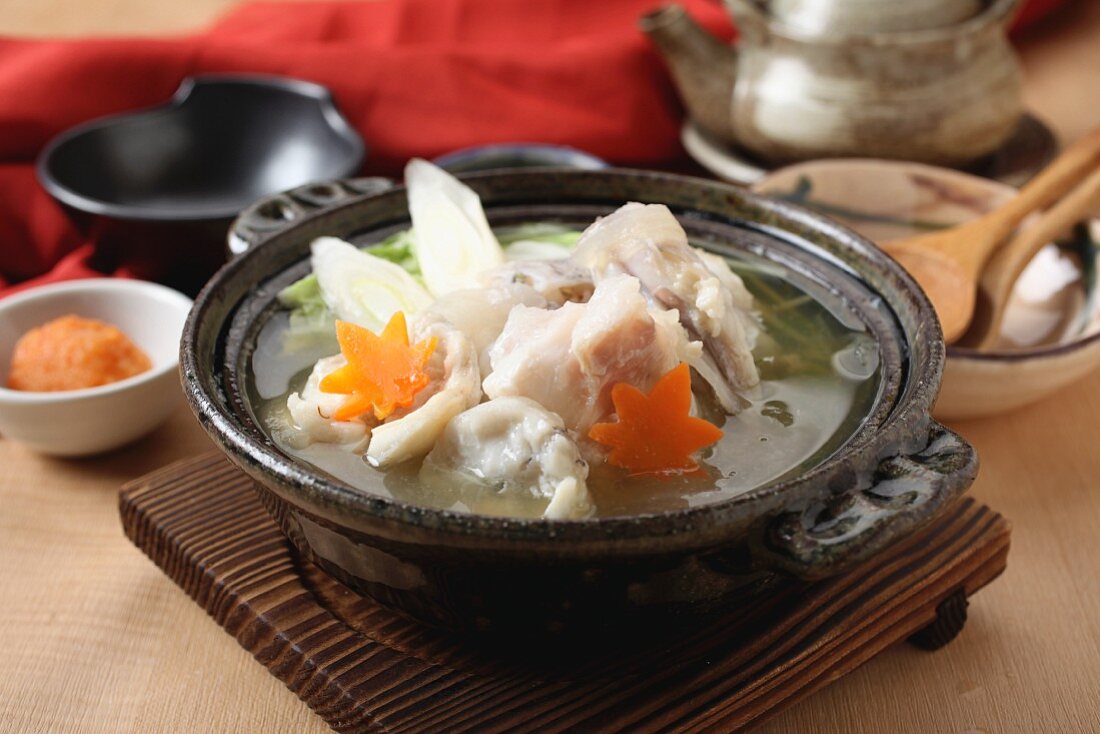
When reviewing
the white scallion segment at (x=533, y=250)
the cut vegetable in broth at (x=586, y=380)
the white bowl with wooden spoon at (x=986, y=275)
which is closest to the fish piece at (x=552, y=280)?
the cut vegetable in broth at (x=586, y=380)

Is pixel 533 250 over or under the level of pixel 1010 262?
over

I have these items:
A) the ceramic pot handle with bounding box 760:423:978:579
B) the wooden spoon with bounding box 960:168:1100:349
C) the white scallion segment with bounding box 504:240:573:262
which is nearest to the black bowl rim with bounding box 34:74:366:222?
the white scallion segment with bounding box 504:240:573:262

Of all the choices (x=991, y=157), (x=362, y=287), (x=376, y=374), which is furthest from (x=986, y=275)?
(x=376, y=374)

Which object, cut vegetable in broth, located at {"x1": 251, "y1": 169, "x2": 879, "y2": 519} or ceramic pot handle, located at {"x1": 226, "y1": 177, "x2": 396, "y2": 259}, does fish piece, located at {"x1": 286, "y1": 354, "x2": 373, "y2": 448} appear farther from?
ceramic pot handle, located at {"x1": 226, "y1": 177, "x2": 396, "y2": 259}

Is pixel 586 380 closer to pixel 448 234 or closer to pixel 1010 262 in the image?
pixel 448 234

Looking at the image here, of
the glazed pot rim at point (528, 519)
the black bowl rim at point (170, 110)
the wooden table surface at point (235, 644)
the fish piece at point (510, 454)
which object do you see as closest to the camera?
the glazed pot rim at point (528, 519)

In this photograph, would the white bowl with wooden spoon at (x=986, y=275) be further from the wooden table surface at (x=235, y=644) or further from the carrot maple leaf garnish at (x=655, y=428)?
the carrot maple leaf garnish at (x=655, y=428)
